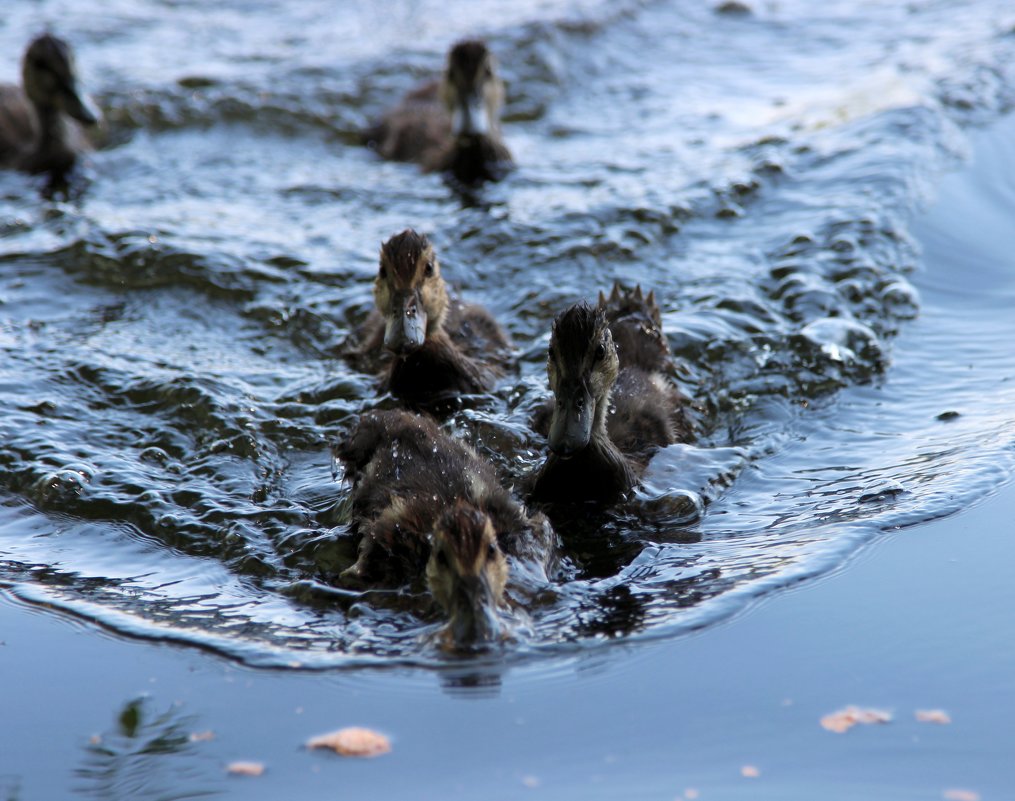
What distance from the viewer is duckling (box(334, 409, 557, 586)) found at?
16.1ft

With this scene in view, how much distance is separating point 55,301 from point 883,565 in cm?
547

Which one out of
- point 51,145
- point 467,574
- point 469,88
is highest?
point 469,88

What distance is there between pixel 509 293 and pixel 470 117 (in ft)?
9.41

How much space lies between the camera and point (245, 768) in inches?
147

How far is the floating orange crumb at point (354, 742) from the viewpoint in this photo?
149 inches

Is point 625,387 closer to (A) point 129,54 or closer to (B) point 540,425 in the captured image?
(B) point 540,425

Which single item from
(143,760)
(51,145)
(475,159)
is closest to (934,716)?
(143,760)

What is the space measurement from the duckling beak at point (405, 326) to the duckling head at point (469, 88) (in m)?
4.28

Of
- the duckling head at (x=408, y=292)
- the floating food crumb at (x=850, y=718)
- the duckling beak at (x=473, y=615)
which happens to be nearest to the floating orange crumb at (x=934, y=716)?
the floating food crumb at (x=850, y=718)

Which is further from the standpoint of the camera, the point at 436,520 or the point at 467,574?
the point at 436,520

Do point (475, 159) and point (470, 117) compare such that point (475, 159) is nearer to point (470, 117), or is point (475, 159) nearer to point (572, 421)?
point (470, 117)

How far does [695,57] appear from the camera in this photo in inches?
553

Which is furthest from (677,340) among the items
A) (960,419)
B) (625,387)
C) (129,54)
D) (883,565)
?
(129,54)

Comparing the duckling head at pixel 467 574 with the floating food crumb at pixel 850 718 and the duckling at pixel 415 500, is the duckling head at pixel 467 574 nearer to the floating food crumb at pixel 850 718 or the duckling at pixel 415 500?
the duckling at pixel 415 500
